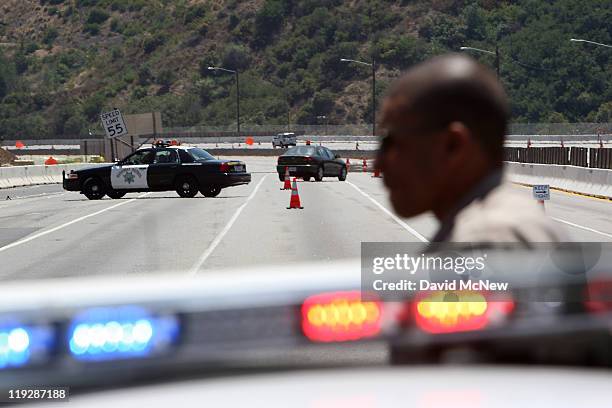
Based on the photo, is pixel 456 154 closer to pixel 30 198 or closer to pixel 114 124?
pixel 30 198

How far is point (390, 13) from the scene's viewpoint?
528 feet

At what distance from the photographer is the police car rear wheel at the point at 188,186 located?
120 feet

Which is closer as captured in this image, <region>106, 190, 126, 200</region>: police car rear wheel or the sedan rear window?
<region>106, 190, 126, 200</region>: police car rear wheel

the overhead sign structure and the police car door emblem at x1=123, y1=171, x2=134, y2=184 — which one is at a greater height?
the overhead sign structure

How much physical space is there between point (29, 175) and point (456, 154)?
49951 mm

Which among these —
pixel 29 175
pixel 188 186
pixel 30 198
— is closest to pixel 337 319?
Answer: pixel 188 186

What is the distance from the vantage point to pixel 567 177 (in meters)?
38.2

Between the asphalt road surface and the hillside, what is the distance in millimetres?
92283

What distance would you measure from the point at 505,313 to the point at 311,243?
18372mm

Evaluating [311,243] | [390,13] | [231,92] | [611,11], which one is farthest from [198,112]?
[311,243]

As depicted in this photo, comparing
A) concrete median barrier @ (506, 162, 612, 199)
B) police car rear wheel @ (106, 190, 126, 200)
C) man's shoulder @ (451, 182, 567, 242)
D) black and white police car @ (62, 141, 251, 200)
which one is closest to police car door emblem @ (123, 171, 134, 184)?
black and white police car @ (62, 141, 251, 200)

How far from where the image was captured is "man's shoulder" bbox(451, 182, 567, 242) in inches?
81.5

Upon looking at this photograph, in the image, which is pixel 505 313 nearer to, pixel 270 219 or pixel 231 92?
pixel 270 219

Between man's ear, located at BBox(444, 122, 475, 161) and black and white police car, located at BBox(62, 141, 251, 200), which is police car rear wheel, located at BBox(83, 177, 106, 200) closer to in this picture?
black and white police car, located at BBox(62, 141, 251, 200)
